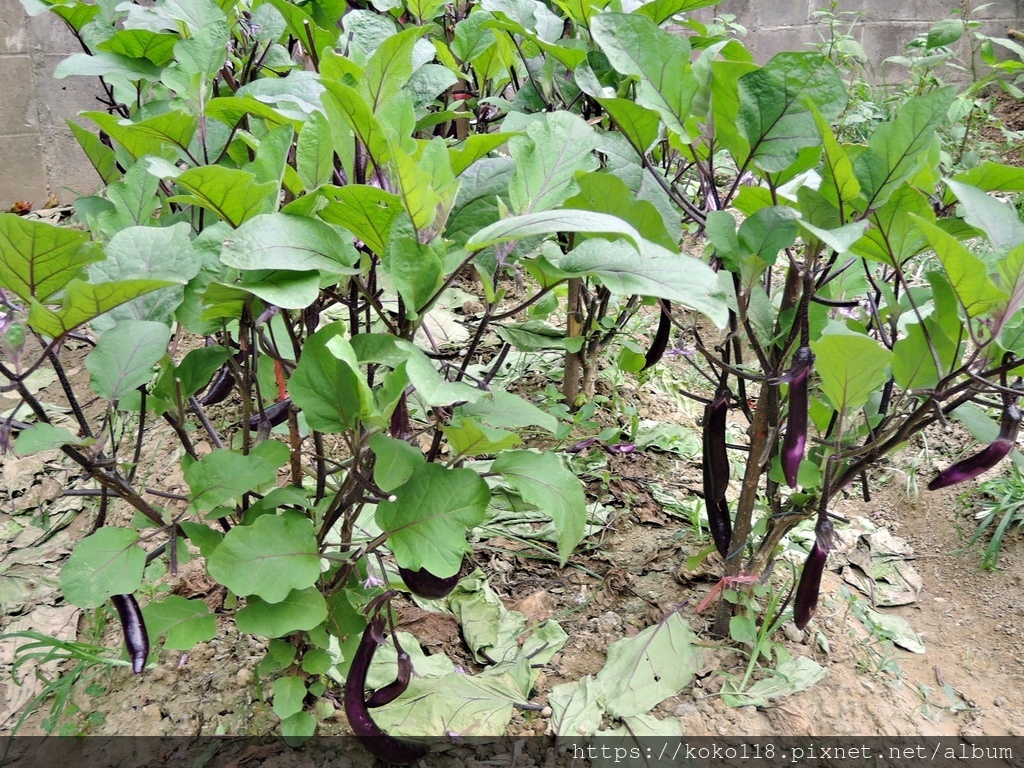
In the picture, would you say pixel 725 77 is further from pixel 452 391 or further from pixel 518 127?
pixel 452 391

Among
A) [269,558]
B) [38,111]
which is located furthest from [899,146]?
[38,111]

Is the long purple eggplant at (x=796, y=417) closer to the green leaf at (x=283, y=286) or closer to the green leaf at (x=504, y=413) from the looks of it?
the green leaf at (x=504, y=413)

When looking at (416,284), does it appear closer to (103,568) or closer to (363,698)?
(103,568)

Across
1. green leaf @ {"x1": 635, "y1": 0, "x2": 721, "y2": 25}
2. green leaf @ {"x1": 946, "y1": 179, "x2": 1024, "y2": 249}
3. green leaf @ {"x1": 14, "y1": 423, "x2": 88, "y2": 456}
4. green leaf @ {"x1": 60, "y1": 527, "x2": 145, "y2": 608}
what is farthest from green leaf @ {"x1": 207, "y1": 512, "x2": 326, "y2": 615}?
green leaf @ {"x1": 635, "y1": 0, "x2": 721, "y2": 25}

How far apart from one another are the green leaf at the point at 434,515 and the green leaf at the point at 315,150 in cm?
42

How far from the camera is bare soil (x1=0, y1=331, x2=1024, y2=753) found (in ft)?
4.68

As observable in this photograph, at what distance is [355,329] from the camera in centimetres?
118

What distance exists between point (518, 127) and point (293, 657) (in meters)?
1.00

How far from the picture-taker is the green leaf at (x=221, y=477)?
110 centimetres

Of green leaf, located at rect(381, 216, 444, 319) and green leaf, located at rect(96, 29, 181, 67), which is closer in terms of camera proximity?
green leaf, located at rect(381, 216, 444, 319)

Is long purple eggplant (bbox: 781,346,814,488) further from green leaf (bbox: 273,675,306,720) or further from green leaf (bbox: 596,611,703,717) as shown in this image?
green leaf (bbox: 273,675,306,720)

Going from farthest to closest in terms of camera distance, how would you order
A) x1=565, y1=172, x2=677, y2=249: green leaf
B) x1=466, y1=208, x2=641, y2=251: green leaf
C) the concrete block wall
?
the concrete block wall
x1=565, y1=172, x2=677, y2=249: green leaf
x1=466, y1=208, x2=641, y2=251: green leaf

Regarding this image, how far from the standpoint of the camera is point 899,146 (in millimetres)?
1051

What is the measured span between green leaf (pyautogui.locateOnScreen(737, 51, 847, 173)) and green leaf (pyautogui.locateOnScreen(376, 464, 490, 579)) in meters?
0.61
